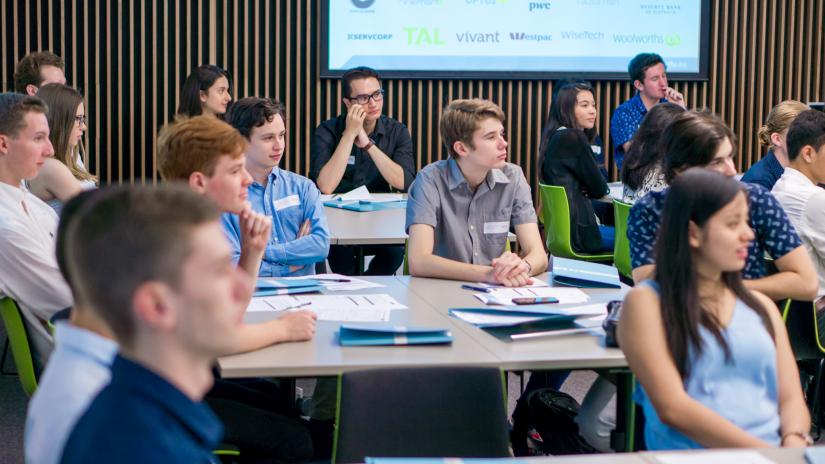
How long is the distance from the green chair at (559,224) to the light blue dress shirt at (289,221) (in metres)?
1.86

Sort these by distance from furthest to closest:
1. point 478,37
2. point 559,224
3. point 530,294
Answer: point 478,37 → point 559,224 → point 530,294

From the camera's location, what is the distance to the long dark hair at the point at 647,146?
4258 millimetres

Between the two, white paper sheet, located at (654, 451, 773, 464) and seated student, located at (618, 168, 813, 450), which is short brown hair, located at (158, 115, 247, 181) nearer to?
seated student, located at (618, 168, 813, 450)

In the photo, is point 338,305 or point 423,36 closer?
point 338,305

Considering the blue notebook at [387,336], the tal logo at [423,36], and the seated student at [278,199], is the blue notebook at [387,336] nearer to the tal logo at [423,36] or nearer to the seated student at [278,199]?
the seated student at [278,199]

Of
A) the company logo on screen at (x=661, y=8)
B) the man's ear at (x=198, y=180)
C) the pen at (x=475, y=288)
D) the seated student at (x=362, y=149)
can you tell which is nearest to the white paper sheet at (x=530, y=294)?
the pen at (x=475, y=288)

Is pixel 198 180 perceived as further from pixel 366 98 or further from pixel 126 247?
pixel 366 98

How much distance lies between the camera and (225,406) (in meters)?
2.81

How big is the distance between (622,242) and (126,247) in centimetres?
399

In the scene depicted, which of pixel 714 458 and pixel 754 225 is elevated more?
pixel 754 225

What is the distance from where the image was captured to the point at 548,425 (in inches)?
125

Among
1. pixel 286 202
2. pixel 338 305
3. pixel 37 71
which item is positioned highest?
pixel 37 71

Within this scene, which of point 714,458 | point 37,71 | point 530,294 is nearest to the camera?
point 714,458

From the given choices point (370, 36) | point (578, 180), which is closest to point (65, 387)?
point (578, 180)
